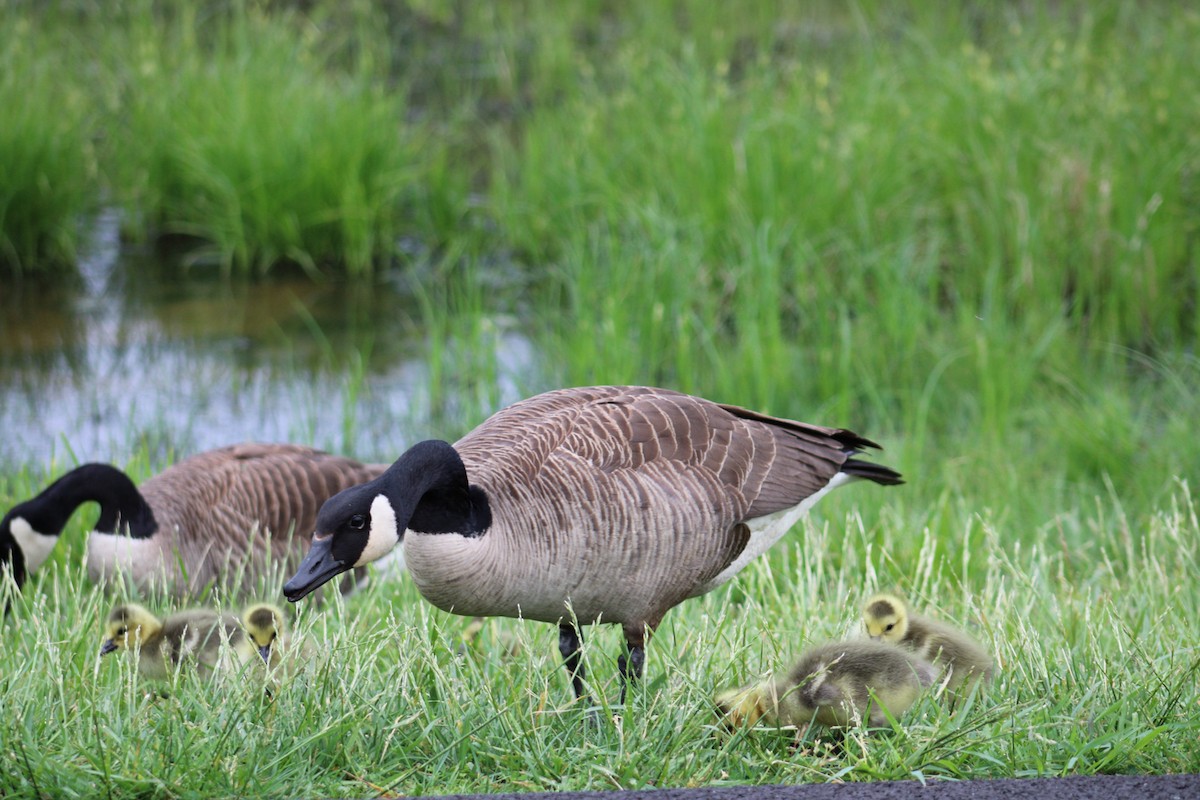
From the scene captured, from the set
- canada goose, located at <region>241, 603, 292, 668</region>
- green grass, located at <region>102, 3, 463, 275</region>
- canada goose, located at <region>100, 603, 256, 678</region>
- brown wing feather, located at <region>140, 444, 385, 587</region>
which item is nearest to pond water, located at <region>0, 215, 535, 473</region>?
green grass, located at <region>102, 3, 463, 275</region>

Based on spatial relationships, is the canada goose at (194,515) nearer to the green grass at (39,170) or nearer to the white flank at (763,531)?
the white flank at (763,531)

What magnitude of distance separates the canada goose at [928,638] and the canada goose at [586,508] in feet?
1.59

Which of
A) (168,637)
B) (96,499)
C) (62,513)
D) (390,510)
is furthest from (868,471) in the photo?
(62,513)

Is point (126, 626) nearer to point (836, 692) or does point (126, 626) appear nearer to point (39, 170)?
point (836, 692)

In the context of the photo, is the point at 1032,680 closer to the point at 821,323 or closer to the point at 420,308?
the point at 821,323

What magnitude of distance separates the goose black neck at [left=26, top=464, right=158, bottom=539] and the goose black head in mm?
2273

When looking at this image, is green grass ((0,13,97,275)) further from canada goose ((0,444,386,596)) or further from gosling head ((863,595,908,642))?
gosling head ((863,595,908,642))

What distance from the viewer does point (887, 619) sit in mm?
4332

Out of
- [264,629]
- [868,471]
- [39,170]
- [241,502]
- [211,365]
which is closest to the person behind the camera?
[264,629]

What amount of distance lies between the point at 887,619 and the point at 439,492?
1.45 meters

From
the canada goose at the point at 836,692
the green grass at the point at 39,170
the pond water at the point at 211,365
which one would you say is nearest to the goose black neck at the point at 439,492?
the canada goose at the point at 836,692

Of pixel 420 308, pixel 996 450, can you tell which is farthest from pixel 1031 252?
pixel 420 308

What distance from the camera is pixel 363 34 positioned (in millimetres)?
14633

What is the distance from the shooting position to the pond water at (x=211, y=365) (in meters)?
8.20
